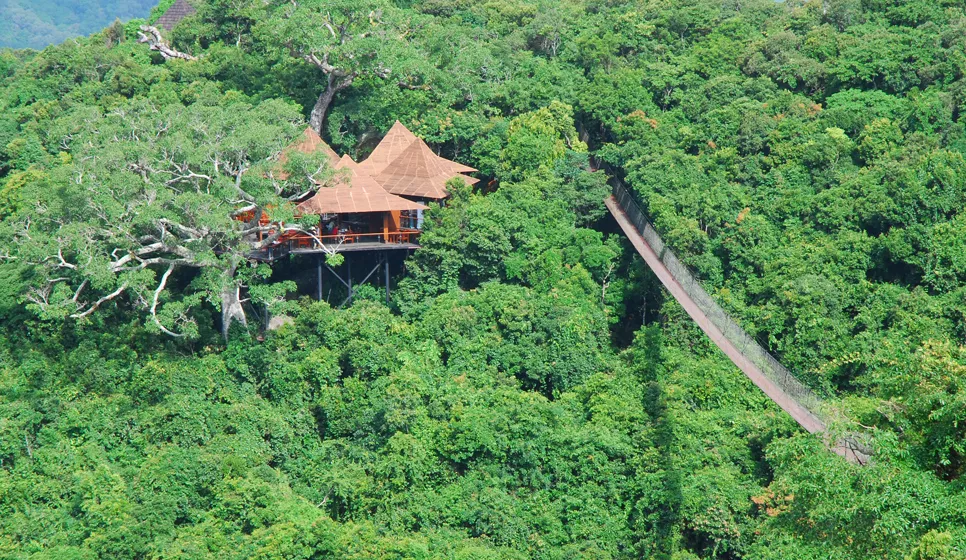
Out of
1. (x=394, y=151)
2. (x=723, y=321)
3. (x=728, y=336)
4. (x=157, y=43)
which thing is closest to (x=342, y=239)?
(x=394, y=151)

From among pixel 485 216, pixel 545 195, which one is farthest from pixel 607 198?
pixel 485 216

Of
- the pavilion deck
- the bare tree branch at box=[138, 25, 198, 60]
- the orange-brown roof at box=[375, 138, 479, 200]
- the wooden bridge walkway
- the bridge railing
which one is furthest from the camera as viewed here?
the bare tree branch at box=[138, 25, 198, 60]

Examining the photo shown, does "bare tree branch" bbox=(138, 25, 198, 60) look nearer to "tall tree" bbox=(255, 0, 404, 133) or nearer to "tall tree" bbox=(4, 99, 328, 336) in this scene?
"tall tree" bbox=(255, 0, 404, 133)

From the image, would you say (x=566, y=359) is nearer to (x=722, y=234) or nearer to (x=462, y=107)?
(x=722, y=234)

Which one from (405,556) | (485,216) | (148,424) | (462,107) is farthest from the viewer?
(462,107)

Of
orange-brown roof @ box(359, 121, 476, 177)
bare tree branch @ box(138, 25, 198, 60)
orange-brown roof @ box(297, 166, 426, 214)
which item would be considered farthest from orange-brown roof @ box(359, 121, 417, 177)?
bare tree branch @ box(138, 25, 198, 60)

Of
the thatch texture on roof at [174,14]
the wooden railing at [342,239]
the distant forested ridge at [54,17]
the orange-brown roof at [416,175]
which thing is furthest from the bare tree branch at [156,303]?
the distant forested ridge at [54,17]

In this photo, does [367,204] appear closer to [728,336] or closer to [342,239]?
[342,239]
